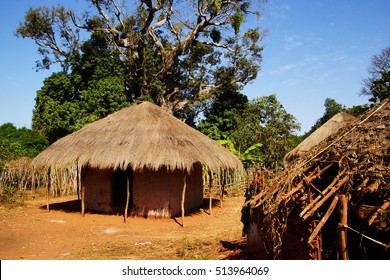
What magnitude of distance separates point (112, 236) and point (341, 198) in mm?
7272

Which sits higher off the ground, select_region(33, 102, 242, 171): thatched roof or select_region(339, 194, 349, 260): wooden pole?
select_region(33, 102, 242, 171): thatched roof

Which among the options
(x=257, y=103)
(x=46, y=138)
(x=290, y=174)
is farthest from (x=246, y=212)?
(x=46, y=138)

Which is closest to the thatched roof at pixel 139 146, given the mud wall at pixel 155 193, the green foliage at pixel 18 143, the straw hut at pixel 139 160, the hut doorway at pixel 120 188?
the straw hut at pixel 139 160

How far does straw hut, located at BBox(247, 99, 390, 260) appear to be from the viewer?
327cm

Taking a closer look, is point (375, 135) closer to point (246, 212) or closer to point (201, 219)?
point (246, 212)

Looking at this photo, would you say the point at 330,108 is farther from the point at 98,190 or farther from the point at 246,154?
the point at 98,190

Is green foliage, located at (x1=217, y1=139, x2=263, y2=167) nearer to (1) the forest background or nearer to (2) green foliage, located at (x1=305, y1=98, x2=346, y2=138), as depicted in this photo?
(1) the forest background

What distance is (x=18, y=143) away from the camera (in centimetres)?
2089

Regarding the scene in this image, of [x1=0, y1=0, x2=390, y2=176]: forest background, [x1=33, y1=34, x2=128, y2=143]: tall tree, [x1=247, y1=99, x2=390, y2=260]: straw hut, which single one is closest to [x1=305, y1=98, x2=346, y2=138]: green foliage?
[x1=0, y1=0, x2=390, y2=176]: forest background

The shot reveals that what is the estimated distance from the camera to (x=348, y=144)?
4137 mm

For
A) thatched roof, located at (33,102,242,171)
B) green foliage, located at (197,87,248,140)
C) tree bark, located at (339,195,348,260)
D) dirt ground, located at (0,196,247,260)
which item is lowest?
dirt ground, located at (0,196,247,260)

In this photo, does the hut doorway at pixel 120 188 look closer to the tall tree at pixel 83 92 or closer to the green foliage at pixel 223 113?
the tall tree at pixel 83 92

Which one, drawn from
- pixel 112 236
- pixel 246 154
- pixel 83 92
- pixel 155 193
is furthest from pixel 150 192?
pixel 83 92

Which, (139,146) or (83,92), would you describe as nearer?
(139,146)
